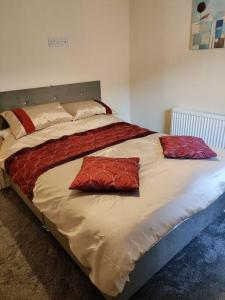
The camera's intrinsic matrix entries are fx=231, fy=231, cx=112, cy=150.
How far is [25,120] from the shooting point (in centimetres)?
242

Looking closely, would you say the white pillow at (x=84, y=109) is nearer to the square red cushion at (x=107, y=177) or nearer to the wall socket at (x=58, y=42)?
the wall socket at (x=58, y=42)

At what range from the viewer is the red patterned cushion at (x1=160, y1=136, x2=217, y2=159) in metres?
1.84

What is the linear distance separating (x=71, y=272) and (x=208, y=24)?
280 cm

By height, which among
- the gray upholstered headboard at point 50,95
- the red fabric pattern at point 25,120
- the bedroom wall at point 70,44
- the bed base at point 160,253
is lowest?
the bed base at point 160,253

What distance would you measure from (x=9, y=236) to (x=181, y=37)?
291cm

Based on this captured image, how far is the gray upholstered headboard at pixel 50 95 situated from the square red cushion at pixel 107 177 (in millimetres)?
1548

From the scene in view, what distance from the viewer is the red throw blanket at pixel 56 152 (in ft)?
6.00

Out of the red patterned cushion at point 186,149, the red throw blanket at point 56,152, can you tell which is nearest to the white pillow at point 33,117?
the red throw blanket at point 56,152

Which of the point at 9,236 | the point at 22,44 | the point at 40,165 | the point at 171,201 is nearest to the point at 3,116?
the point at 22,44

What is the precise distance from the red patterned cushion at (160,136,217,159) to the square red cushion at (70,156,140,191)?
1.42ft

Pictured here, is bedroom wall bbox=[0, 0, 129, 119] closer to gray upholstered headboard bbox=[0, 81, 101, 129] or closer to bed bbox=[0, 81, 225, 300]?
gray upholstered headboard bbox=[0, 81, 101, 129]

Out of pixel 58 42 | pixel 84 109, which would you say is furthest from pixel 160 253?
pixel 58 42

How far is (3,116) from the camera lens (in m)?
2.54

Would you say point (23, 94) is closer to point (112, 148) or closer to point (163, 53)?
point (112, 148)
